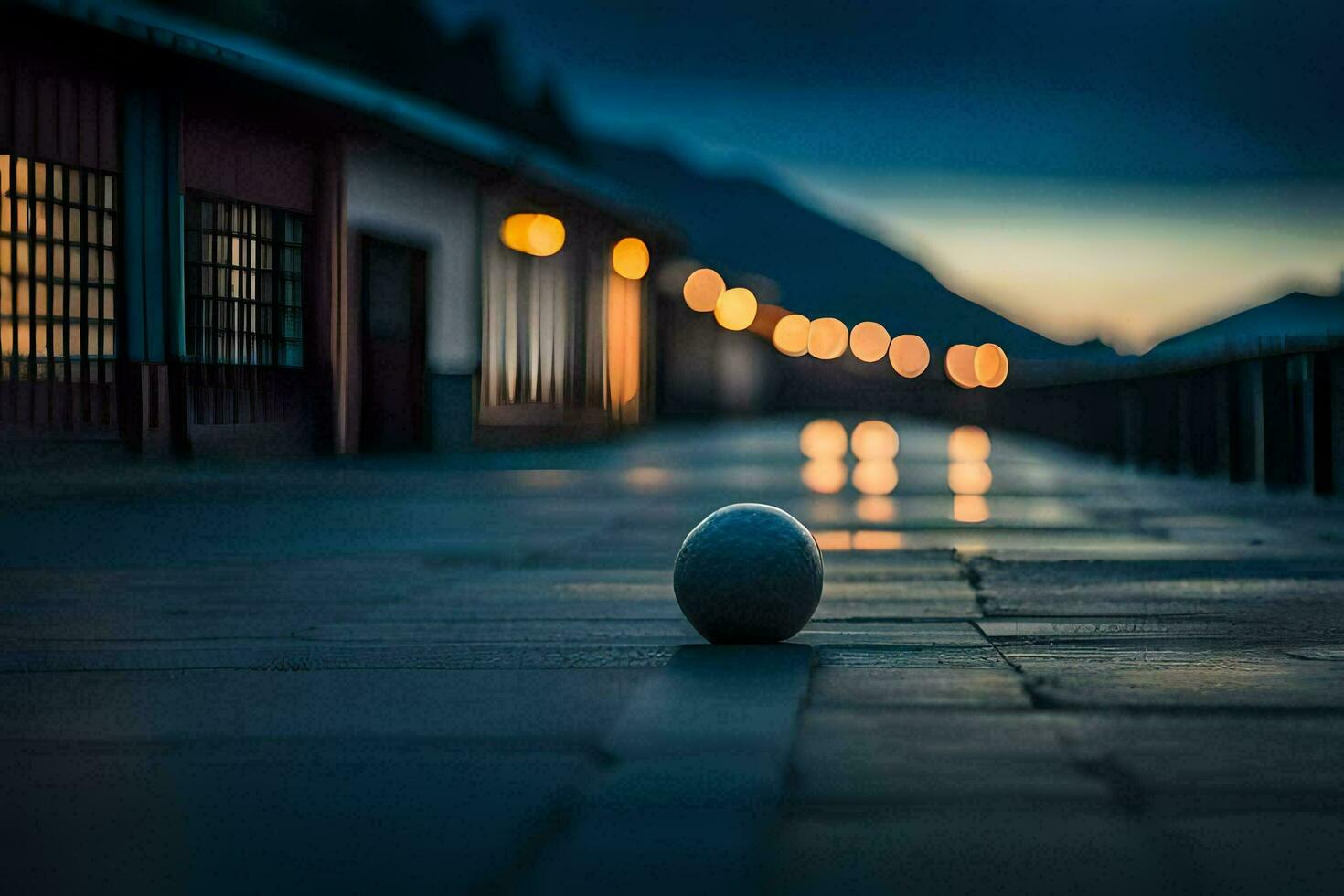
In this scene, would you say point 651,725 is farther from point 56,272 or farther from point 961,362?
point 961,362

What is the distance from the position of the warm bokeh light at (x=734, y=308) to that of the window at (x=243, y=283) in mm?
38530

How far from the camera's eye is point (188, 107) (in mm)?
23516

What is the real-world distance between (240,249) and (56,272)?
3930 mm

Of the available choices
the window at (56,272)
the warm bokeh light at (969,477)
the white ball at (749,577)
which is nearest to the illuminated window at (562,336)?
the warm bokeh light at (969,477)

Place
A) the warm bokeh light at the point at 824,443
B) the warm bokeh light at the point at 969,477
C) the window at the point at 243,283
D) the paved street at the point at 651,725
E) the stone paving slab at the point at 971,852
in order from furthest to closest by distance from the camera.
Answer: the warm bokeh light at the point at 824,443, the window at the point at 243,283, the warm bokeh light at the point at 969,477, the paved street at the point at 651,725, the stone paving slab at the point at 971,852

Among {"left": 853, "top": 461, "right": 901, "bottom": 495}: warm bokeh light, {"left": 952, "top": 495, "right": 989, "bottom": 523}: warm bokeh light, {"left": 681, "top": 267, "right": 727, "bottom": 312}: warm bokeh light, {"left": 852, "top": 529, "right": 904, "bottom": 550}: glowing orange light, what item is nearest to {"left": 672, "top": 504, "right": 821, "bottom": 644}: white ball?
{"left": 852, "top": 529, "right": 904, "bottom": 550}: glowing orange light

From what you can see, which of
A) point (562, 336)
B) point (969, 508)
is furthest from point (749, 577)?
point (562, 336)

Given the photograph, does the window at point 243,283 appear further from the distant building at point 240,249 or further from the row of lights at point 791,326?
the row of lights at point 791,326

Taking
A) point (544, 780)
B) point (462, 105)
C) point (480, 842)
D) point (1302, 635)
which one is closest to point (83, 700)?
point (544, 780)

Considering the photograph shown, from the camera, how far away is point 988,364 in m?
94.5

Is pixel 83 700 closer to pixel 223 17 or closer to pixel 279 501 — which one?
pixel 279 501

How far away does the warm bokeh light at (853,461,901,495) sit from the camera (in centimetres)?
2017

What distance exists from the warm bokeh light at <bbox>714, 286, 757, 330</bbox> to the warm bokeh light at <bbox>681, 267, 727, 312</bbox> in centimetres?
309

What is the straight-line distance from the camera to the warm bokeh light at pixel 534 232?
3200 cm
